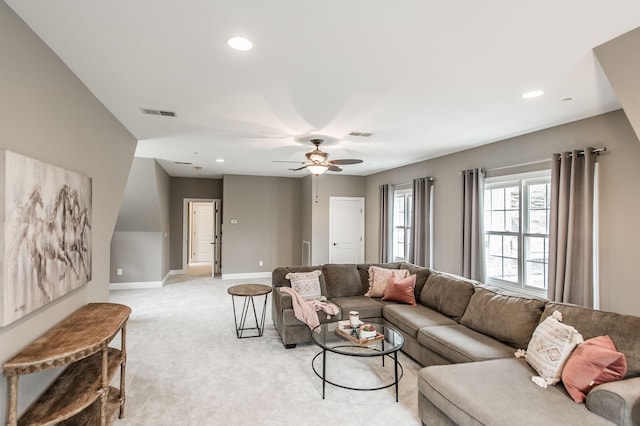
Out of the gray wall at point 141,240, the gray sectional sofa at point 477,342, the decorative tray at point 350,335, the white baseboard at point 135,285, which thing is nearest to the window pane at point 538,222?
the gray sectional sofa at point 477,342

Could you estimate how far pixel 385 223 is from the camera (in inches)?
275

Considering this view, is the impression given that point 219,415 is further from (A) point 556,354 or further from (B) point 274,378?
(A) point 556,354

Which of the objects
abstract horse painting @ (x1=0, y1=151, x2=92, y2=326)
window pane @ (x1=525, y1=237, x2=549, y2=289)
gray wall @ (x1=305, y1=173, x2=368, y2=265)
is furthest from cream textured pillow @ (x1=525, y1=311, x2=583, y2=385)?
gray wall @ (x1=305, y1=173, x2=368, y2=265)

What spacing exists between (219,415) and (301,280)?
1942 millimetres

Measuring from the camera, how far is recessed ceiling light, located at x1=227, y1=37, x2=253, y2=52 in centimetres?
194

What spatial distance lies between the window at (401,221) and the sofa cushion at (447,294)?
2.29 metres

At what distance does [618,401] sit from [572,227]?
204 centimetres

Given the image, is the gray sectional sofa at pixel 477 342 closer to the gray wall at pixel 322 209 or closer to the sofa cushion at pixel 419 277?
the sofa cushion at pixel 419 277

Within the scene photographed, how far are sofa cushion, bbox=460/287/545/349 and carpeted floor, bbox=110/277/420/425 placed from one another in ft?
2.66

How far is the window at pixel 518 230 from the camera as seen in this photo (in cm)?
394

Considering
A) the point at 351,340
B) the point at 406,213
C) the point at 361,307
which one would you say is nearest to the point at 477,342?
the point at 351,340

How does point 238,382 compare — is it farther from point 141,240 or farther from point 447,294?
point 141,240

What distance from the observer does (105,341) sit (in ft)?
6.59

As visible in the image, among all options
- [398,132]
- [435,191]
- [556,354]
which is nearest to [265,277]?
[435,191]
